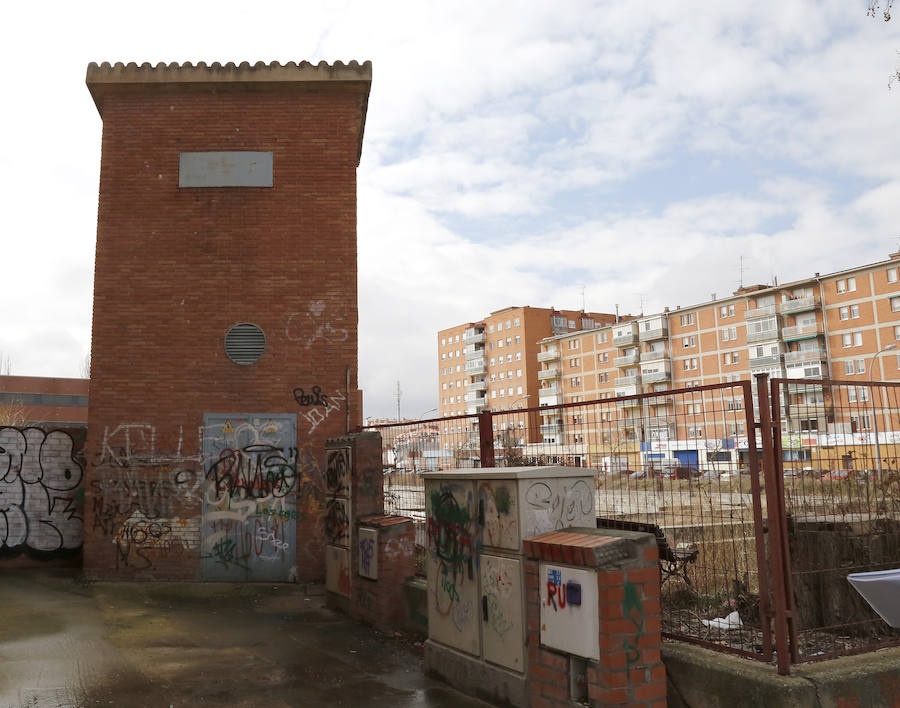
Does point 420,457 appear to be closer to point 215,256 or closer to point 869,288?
point 215,256

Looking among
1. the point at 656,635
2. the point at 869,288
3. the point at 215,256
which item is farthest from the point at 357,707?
the point at 869,288

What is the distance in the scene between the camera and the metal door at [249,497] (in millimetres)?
10070

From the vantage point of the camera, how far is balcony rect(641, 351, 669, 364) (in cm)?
7550

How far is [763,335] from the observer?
66.1 metres

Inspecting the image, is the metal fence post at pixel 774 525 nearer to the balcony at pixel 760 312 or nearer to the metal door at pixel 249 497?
the metal door at pixel 249 497

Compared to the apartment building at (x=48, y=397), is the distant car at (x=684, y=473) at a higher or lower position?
lower

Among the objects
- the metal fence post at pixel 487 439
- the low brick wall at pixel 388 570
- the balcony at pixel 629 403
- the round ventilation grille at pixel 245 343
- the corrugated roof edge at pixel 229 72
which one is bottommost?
the low brick wall at pixel 388 570

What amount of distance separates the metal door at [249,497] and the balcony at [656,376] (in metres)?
69.6

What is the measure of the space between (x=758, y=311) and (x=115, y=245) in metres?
65.5

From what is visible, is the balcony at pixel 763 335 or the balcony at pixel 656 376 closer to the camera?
the balcony at pixel 763 335

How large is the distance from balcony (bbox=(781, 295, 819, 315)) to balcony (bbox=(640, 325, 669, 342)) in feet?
43.2

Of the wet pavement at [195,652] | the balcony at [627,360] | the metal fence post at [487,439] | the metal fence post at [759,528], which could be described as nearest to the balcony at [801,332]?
the balcony at [627,360]

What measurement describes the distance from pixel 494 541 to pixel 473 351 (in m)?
102

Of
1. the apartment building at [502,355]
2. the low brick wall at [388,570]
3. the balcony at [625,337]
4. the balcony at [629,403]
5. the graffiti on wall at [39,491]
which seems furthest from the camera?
the apartment building at [502,355]
